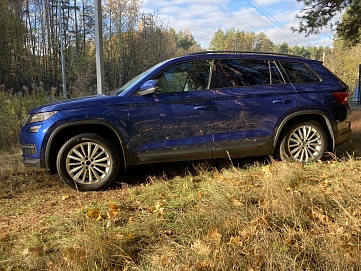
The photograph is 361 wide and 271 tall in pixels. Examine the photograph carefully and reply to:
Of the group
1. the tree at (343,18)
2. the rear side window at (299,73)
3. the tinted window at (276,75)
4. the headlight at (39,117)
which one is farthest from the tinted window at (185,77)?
the tree at (343,18)

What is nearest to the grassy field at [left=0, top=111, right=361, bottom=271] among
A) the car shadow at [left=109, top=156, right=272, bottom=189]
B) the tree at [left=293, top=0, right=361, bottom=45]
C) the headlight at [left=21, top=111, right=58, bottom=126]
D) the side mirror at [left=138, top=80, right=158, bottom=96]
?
the car shadow at [left=109, top=156, right=272, bottom=189]

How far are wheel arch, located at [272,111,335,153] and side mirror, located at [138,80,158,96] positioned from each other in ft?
6.46

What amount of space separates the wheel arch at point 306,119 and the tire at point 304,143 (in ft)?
0.18

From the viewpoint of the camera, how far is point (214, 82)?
411 centimetres

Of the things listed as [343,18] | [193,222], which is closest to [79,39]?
[343,18]

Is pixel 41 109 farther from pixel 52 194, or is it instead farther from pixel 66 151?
pixel 52 194

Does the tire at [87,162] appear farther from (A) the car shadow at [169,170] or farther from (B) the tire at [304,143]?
(B) the tire at [304,143]

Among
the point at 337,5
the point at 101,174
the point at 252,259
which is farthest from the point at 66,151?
the point at 337,5

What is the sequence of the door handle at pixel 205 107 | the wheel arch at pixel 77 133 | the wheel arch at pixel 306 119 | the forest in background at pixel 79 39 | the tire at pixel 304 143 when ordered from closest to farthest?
the wheel arch at pixel 77 133, the door handle at pixel 205 107, the wheel arch at pixel 306 119, the tire at pixel 304 143, the forest in background at pixel 79 39

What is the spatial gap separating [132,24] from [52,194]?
25297mm

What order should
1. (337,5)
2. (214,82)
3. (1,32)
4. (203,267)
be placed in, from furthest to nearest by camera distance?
(1,32), (337,5), (214,82), (203,267)

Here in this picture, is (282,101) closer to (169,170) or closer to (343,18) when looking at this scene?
(169,170)

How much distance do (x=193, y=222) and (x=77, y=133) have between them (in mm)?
2079

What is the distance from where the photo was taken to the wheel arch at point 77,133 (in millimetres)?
3596
